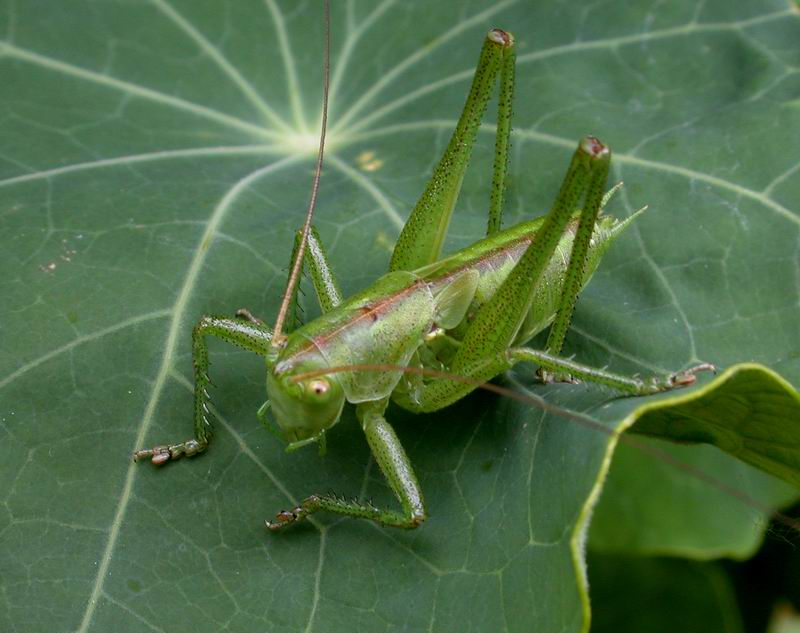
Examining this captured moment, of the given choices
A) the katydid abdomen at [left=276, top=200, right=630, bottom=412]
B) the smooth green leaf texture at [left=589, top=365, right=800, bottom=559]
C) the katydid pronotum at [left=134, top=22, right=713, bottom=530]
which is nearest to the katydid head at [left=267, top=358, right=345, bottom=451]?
the katydid pronotum at [left=134, top=22, right=713, bottom=530]

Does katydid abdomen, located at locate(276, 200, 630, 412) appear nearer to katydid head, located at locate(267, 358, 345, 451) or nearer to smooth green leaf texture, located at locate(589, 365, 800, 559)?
katydid head, located at locate(267, 358, 345, 451)

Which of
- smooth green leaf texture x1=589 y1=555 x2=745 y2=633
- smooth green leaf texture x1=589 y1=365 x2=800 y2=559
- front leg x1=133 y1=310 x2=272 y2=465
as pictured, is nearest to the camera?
smooth green leaf texture x1=589 y1=365 x2=800 y2=559

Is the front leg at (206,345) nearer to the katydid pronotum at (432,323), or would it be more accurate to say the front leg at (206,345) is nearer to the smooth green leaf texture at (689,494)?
the katydid pronotum at (432,323)

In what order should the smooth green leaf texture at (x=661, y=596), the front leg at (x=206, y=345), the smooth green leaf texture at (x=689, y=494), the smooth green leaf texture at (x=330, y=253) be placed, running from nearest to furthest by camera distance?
the smooth green leaf texture at (x=330, y=253), the smooth green leaf texture at (x=689, y=494), the front leg at (x=206, y=345), the smooth green leaf texture at (x=661, y=596)

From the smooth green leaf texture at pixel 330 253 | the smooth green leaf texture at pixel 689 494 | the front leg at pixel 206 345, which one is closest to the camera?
the smooth green leaf texture at pixel 330 253

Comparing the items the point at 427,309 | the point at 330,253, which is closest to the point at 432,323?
the point at 427,309

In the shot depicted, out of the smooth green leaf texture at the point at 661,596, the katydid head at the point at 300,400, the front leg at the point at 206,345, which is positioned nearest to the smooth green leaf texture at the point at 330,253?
the front leg at the point at 206,345

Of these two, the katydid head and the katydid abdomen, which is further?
the katydid abdomen
